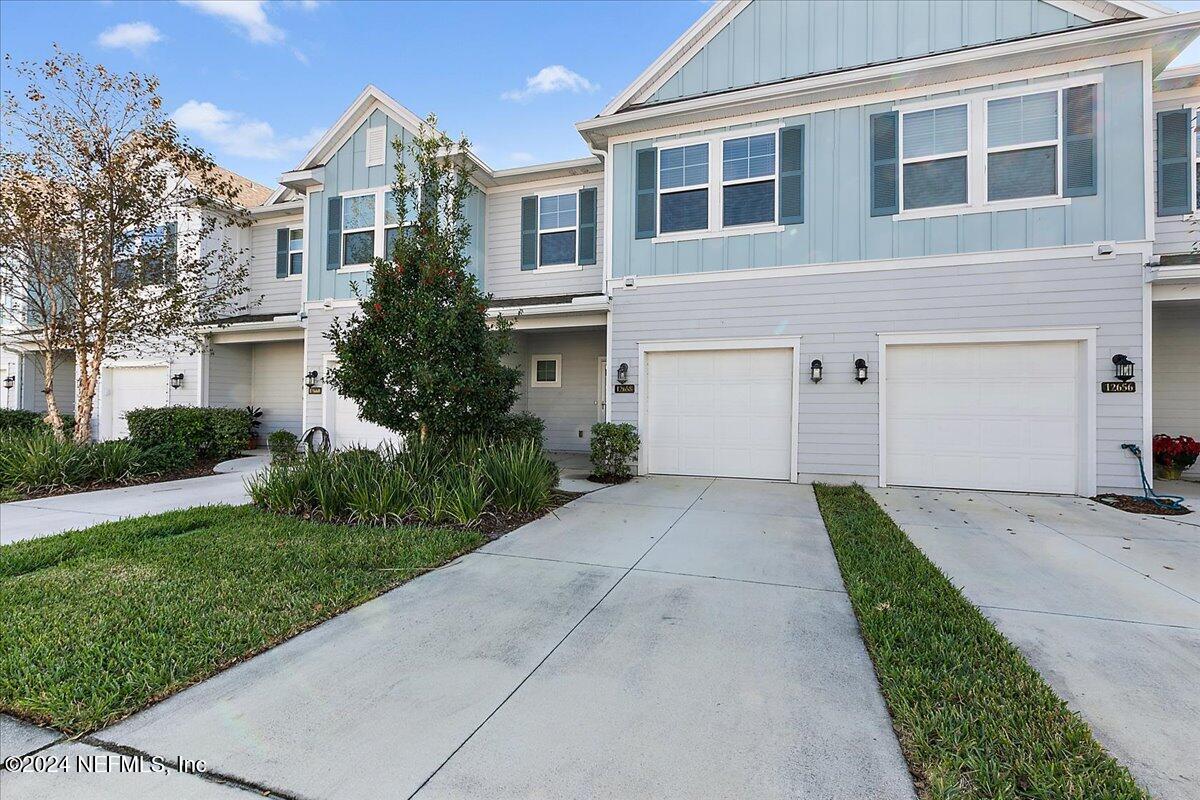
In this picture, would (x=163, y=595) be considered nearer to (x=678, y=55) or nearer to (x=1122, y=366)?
(x=678, y=55)

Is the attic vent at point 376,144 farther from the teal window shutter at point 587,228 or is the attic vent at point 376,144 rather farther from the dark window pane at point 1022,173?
the dark window pane at point 1022,173

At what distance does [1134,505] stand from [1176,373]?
438 centimetres

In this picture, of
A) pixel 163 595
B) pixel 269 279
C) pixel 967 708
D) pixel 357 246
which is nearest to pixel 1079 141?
pixel 967 708

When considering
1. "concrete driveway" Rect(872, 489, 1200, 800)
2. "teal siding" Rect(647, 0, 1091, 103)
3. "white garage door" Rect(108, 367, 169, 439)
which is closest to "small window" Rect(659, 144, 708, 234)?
"teal siding" Rect(647, 0, 1091, 103)

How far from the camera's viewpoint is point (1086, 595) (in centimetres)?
369

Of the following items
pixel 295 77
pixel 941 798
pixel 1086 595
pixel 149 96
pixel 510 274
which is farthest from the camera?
pixel 510 274

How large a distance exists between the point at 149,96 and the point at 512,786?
11738 millimetres

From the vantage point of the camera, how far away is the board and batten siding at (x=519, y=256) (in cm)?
1058

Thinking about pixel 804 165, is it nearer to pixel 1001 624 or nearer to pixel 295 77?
pixel 1001 624

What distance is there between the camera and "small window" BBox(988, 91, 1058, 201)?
7172 millimetres

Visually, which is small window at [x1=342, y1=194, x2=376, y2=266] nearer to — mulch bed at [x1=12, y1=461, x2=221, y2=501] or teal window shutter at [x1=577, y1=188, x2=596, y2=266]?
teal window shutter at [x1=577, y1=188, x2=596, y2=266]

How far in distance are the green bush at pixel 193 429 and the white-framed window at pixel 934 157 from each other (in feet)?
41.9

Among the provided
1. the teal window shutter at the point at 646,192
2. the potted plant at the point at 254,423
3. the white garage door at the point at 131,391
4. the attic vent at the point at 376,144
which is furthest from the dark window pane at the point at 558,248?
the white garage door at the point at 131,391

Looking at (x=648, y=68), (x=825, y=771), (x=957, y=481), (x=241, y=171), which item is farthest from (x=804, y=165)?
(x=241, y=171)
